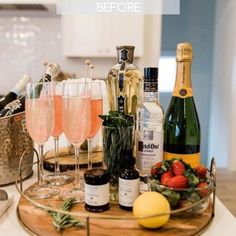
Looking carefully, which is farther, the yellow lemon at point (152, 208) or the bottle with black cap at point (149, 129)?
the bottle with black cap at point (149, 129)

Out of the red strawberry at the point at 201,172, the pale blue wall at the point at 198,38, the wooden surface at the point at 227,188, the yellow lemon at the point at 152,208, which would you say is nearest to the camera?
the yellow lemon at the point at 152,208

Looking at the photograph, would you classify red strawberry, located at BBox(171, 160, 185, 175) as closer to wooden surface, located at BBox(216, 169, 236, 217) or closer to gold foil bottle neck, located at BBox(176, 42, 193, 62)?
gold foil bottle neck, located at BBox(176, 42, 193, 62)

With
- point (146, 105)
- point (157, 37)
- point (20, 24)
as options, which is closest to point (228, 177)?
point (157, 37)

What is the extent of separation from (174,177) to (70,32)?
230cm

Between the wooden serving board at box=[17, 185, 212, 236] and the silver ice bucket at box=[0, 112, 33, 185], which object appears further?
the silver ice bucket at box=[0, 112, 33, 185]

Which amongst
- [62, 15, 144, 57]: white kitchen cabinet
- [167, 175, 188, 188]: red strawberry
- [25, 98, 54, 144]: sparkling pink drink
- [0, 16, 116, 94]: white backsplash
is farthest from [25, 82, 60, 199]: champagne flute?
[0, 16, 116, 94]: white backsplash

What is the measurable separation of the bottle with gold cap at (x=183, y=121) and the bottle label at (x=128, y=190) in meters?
0.17

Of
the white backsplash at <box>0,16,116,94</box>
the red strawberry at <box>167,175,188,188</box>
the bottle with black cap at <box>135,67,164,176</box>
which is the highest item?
the white backsplash at <box>0,16,116,94</box>

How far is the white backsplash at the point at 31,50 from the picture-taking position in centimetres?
302

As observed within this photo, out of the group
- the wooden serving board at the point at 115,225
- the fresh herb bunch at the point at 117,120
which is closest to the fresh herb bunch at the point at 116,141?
the fresh herb bunch at the point at 117,120

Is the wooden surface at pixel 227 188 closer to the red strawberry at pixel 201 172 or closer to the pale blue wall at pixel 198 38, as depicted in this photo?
the pale blue wall at pixel 198 38

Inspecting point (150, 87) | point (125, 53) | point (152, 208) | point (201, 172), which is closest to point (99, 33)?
point (125, 53)

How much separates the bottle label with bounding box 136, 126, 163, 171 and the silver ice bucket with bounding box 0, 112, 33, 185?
33 centimetres

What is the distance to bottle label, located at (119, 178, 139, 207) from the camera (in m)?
0.70
